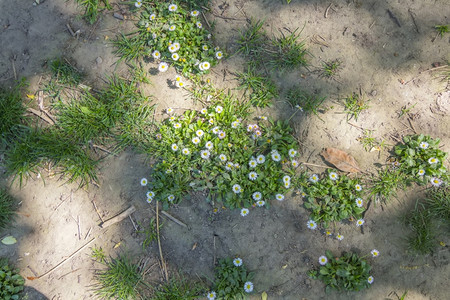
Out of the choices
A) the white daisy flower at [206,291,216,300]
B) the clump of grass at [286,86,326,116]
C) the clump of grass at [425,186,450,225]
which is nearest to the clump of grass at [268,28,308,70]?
the clump of grass at [286,86,326,116]

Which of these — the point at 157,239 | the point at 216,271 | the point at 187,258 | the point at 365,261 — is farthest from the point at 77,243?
the point at 365,261

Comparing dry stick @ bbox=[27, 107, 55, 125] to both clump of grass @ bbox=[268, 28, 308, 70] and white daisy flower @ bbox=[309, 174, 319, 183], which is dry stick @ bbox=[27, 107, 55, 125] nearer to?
clump of grass @ bbox=[268, 28, 308, 70]

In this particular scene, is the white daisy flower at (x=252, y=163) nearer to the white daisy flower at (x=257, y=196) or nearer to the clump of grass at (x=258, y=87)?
the white daisy flower at (x=257, y=196)

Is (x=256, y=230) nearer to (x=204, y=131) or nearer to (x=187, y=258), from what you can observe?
(x=187, y=258)

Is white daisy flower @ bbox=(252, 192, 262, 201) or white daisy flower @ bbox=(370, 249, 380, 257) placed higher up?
white daisy flower @ bbox=(252, 192, 262, 201)

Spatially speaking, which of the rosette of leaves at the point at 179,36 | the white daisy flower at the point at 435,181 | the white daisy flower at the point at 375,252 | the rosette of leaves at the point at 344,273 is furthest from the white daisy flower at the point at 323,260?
the rosette of leaves at the point at 179,36

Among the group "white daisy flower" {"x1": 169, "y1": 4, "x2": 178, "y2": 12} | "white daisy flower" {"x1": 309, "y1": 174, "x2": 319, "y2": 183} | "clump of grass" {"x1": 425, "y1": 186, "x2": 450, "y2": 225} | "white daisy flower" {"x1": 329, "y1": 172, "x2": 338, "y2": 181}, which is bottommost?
"clump of grass" {"x1": 425, "y1": 186, "x2": 450, "y2": 225}
